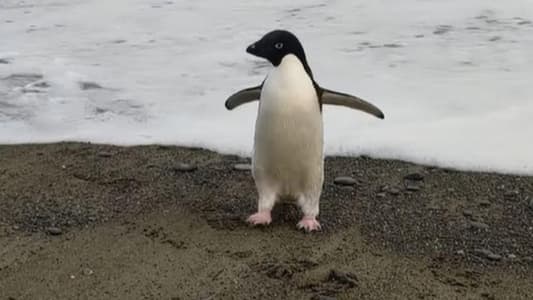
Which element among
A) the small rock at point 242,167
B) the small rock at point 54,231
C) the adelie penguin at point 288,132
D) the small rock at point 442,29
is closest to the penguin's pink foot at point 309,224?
the adelie penguin at point 288,132

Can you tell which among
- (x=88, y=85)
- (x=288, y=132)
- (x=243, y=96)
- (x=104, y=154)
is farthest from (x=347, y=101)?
(x=88, y=85)

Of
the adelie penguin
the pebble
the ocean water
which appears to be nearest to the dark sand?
the pebble

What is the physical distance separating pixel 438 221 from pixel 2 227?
154 centimetres

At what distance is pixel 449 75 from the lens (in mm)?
4855

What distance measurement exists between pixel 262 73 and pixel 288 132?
2.20 meters

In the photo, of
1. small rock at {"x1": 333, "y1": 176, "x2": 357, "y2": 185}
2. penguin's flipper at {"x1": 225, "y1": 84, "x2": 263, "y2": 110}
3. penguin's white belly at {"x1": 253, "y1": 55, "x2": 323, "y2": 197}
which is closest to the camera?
penguin's white belly at {"x1": 253, "y1": 55, "x2": 323, "y2": 197}

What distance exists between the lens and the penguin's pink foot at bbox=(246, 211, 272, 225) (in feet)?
9.36

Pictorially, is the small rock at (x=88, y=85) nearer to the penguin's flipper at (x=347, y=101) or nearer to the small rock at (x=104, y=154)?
the small rock at (x=104, y=154)

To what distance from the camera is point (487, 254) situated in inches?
103

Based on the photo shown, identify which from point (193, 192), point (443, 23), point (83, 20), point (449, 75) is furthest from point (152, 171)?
point (83, 20)

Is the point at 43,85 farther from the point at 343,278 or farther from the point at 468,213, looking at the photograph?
the point at 343,278

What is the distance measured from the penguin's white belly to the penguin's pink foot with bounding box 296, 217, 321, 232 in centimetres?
11

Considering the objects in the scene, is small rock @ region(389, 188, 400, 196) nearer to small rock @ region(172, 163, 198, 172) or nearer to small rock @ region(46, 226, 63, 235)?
small rock @ region(172, 163, 198, 172)

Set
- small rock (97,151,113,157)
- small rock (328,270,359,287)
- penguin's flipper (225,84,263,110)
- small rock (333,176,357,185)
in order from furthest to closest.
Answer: small rock (97,151,113,157) → small rock (333,176,357,185) → penguin's flipper (225,84,263,110) → small rock (328,270,359,287)
